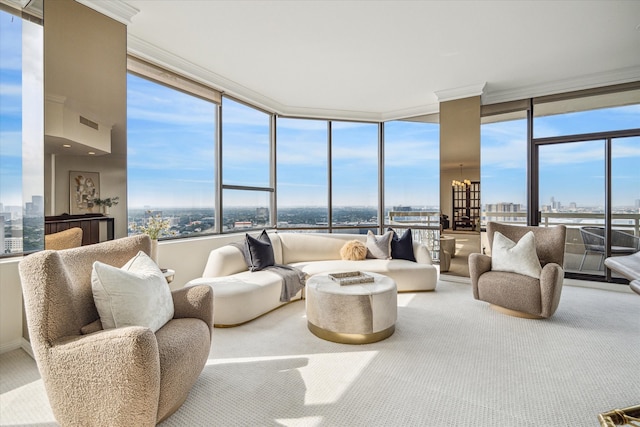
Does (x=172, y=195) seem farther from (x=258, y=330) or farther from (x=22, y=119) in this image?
(x=258, y=330)

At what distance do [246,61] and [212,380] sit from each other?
3.40 metres

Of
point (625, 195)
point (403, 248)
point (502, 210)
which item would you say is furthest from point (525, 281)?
point (625, 195)

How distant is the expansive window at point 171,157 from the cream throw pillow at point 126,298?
2.06 meters

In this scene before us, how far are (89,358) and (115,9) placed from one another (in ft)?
9.18

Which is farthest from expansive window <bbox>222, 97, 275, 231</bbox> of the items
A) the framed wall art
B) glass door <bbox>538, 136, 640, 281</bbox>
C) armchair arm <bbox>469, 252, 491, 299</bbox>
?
glass door <bbox>538, 136, 640, 281</bbox>

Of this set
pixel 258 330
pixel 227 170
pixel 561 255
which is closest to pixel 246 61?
pixel 227 170

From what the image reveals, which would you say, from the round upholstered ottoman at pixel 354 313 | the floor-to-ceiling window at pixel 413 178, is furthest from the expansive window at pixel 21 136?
the floor-to-ceiling window at pixel 413 178

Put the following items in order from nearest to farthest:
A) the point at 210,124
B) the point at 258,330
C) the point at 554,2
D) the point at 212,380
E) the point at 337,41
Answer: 1. the point at 212,380
2. the point at 554,2
3. the point at 258,330
4. the point at 337,41
5. the point at 210,124

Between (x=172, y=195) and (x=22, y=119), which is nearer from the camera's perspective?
(x=22, y=119)

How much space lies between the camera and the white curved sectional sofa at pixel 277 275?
10.0 feet

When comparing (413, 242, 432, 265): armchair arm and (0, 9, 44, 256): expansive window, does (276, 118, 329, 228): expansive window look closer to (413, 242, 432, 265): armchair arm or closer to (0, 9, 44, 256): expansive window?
(413, 242, 432, 265): armchair arm

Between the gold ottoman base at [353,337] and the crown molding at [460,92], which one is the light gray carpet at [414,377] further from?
the crown molding at [460,92]

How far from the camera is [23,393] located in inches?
77.1

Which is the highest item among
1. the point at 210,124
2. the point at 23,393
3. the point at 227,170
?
the point at 210,124
